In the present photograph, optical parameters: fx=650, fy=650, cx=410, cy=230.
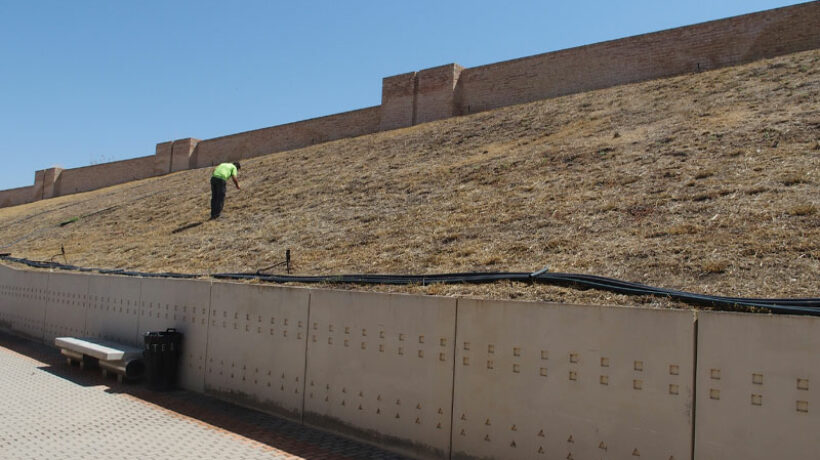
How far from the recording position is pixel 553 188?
38.1 ft

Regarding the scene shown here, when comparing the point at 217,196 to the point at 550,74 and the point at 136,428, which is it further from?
the point at 136,428

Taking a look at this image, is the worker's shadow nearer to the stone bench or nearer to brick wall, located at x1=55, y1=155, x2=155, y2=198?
the stone bench

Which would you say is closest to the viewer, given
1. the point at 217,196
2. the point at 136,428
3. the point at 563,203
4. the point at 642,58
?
the point at 136,428

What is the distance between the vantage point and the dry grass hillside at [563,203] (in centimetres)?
712

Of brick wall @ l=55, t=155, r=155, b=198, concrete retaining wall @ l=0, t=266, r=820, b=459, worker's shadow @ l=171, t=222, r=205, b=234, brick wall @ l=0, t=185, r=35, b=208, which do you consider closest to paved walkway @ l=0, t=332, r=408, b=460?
concrete retaining wall @ l=0, t=266, r=820, b=459

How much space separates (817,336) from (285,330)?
547cm

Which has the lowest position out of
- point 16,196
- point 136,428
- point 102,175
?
point 136,428

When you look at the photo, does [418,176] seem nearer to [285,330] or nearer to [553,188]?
[553,188]

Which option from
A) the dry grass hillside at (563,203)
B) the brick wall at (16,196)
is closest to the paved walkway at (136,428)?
the dry grass hillside at (563,203)

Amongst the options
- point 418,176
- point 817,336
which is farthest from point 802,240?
point 418,176

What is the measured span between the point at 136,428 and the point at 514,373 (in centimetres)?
415

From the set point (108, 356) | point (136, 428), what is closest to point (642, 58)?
point (108, 356)

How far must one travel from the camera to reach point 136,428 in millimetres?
6863

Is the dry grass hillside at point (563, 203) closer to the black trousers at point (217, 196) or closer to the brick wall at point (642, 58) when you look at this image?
the black trousers at point (217, 196)
